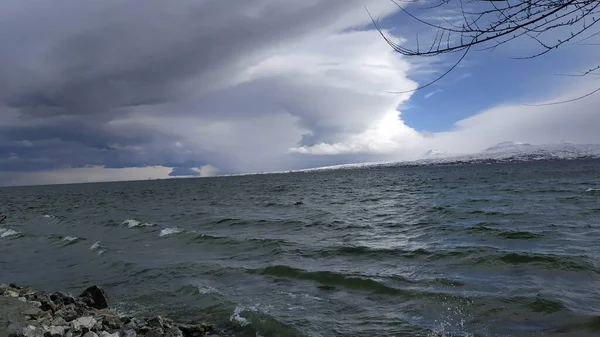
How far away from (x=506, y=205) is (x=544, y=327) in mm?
25742

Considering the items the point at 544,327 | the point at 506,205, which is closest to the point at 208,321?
the point at 544,327

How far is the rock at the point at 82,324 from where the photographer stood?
336 inches

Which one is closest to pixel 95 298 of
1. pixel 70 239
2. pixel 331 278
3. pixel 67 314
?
pixel 67 314

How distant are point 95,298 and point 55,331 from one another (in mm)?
4803

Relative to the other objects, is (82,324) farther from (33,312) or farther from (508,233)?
(508,233)

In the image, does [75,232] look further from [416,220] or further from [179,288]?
[416,220]

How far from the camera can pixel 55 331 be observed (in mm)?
7949

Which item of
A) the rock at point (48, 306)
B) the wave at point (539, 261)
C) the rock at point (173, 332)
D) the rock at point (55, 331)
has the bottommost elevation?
the wave at point (539, 261)

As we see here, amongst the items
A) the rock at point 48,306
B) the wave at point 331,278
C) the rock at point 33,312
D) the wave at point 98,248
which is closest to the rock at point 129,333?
the rock at point 33,312

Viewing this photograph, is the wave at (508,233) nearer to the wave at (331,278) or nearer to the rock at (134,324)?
the wave at (331,278)

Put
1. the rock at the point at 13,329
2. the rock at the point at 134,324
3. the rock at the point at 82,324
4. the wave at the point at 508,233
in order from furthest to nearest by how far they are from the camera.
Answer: the wave at the point at 508,233, the rock at the point at 134,324, the rock at the point at 82,324, the rock at the point at 13,329

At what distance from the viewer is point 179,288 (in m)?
14.4

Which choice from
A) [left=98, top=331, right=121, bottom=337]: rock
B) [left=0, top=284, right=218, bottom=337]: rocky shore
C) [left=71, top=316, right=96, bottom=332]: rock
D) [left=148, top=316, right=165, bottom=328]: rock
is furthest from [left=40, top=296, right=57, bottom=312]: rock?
[left=98, top=331, right=121, bottom=337]: rock

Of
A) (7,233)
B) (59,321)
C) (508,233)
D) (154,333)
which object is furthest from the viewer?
(7,233)
